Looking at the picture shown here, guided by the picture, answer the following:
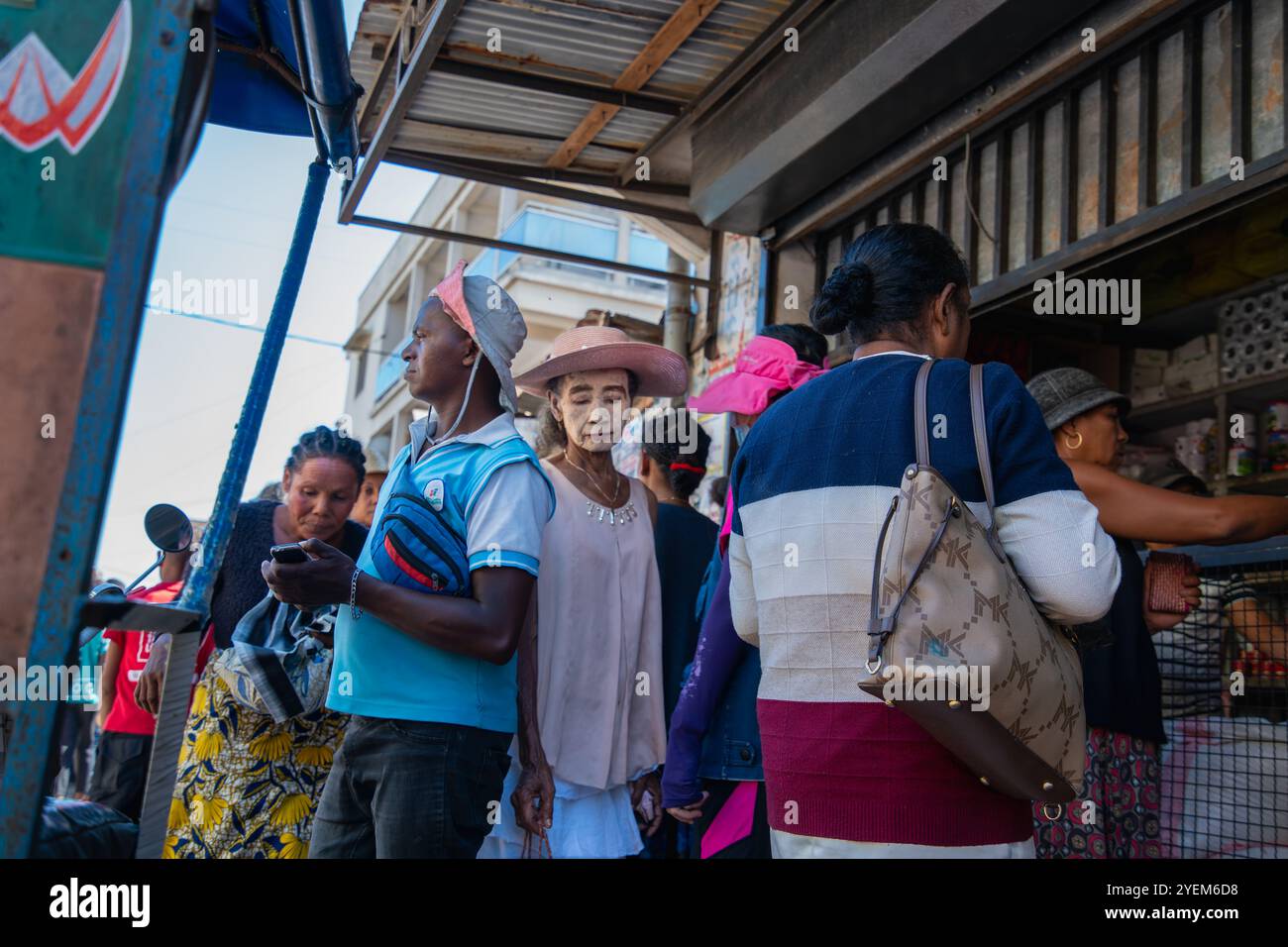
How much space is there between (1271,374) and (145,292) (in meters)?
4.67

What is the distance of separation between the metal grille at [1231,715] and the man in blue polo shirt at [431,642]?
1.92 m

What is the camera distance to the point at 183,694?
148 cm

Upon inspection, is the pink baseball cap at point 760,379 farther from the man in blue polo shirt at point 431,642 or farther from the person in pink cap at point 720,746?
the man in blue polo shirt at point 431,642

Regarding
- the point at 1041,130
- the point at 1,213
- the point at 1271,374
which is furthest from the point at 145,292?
the point at 1271,374

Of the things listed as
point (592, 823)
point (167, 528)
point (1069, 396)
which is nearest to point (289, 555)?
point (167, 528)

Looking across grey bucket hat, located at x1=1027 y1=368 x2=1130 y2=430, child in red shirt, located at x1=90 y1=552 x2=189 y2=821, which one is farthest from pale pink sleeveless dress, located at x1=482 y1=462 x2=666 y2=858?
child in red shirt, located at x1=90 y1=552 x2=189 y2=821

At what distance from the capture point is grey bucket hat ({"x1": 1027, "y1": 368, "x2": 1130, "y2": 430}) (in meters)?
3.00

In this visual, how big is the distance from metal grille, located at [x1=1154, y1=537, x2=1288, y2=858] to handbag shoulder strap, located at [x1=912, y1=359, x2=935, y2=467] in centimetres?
165

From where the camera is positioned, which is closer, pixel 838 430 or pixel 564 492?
pixel 838 430

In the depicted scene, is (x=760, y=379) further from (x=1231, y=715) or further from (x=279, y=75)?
(x=1231, y=715)

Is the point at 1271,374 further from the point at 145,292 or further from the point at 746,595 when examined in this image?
the point at 145,292

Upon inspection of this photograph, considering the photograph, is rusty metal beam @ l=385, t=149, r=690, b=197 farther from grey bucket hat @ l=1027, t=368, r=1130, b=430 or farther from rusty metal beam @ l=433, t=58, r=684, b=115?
grey bucket hat @ l=1027, t=368, r=1130, b=430

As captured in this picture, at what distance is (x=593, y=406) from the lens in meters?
3.39

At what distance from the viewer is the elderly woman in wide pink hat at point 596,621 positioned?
9.91ft
